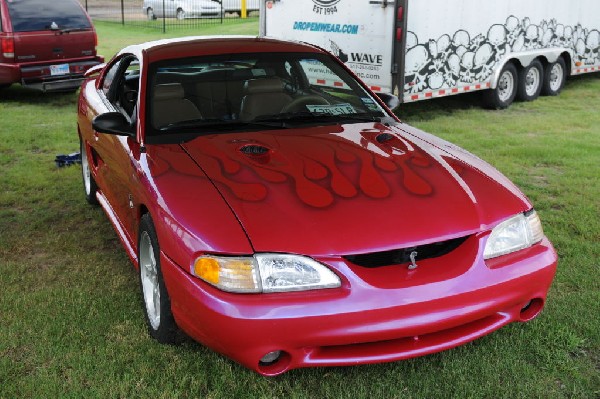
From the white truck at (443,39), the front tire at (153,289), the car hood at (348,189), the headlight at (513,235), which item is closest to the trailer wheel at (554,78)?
the white truck at (443,39)

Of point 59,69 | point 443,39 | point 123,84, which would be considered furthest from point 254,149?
point 59,69

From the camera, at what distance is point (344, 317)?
264 centimetres

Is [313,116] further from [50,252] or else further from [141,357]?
[50,252]

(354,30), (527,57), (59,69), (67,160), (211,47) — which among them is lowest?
(67,160)

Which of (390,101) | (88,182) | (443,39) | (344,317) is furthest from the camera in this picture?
(443,39)

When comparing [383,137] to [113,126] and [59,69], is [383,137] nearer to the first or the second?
[113,126]

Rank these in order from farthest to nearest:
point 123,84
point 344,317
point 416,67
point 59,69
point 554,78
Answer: point 554,78 → point 59,69 → point 416,67 → point 123,84 → point 344,317

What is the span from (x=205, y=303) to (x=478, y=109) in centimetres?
819

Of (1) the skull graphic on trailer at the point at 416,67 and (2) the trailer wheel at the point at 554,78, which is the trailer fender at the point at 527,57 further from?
(1) the skull graphic on trailer at the point at 416,67

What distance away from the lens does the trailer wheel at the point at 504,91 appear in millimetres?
9930

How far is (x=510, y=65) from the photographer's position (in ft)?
33.2

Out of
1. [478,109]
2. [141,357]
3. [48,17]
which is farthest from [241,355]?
[48,17]

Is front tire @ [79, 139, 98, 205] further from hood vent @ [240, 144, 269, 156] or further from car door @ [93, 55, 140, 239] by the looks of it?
hood vent @ [240, 144, 269, 156]

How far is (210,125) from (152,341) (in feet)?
4.12
